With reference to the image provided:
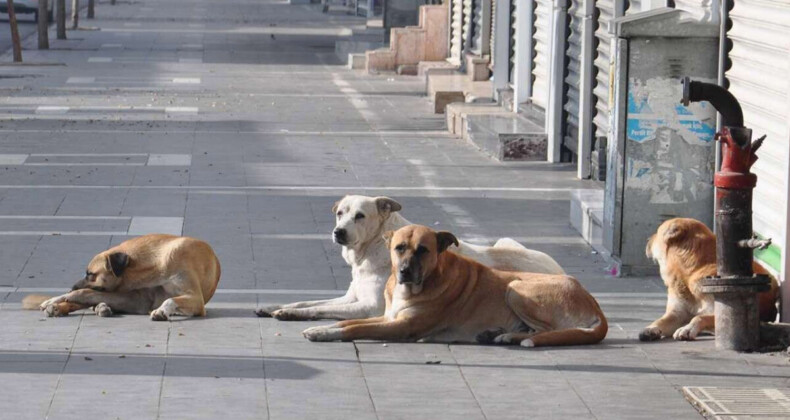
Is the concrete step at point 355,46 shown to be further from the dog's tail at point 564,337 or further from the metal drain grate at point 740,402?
the metal drain grate at point 740,402

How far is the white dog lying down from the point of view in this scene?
29.1ft

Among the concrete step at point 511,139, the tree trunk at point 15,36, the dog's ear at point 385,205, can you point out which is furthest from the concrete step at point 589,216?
the tree trunk at point 15,36

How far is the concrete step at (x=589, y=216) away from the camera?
39.2 feet

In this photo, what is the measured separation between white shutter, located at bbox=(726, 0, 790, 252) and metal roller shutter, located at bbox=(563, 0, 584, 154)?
6.53m

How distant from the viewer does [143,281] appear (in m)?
9.08

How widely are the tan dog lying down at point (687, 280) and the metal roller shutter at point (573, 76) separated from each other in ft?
26.7

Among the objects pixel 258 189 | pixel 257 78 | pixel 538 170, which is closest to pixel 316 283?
pixel 258 189

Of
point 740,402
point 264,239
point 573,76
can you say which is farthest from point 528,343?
point 573,76

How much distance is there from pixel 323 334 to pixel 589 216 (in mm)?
4478

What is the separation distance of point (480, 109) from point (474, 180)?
15.3 ft

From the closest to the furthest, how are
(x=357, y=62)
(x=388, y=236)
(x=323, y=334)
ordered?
1. (x=323, y=334)
2. (x=388, y=236)
3. (x=357, y=62)

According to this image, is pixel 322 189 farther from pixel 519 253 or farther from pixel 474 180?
pixel 519 253

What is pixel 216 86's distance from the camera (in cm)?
2678

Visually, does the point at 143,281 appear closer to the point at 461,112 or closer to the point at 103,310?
the point at 103,310
